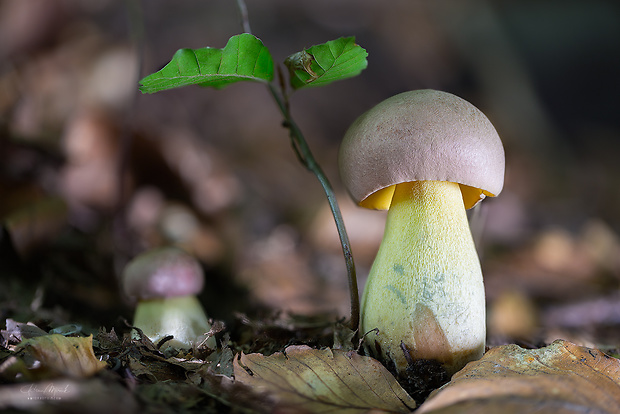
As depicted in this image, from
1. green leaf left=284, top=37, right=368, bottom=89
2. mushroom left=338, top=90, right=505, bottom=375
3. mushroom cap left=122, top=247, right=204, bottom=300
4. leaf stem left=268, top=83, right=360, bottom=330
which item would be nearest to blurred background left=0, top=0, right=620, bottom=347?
mushroom cap left=122, top=247, right=204, bottom=300

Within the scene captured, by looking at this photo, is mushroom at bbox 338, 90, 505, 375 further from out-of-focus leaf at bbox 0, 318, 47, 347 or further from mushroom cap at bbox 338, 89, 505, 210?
out-of-focus leaf at bbox 0, 318, 47, 347

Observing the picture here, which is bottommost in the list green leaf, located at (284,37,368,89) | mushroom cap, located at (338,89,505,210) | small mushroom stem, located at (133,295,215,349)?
small mushroom stem, located at (133,295,215,349)

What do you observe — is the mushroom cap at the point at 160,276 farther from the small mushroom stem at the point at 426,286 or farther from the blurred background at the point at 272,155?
the small mushroom stem at the point at 426,286

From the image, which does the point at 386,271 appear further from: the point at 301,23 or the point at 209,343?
the point at 301,23

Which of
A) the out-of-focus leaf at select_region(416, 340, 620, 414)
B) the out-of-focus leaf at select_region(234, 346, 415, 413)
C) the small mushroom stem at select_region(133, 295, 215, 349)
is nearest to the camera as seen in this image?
the out-of-focus leaf at select_region(416, 340, 620, 414)

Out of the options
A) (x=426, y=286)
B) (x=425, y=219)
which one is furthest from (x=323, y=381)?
(x=425, y=219)
